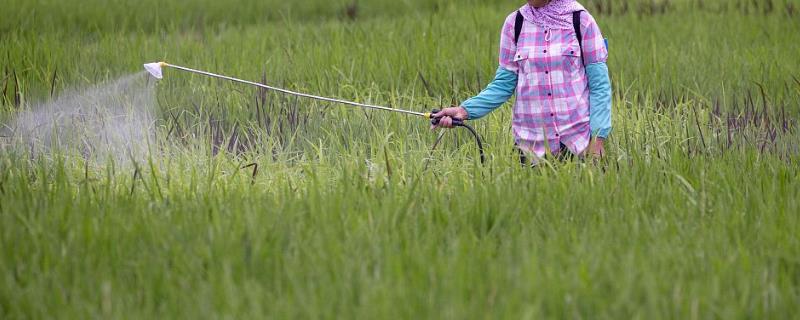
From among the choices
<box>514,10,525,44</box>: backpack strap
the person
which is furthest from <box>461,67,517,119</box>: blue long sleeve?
<box>514,10,525,44</box>: backpack strap

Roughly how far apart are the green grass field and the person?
0.13 metres

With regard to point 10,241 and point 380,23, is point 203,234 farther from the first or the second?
point 380,23

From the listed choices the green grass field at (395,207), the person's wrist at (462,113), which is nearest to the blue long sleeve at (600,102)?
the green grass field at (395,207)

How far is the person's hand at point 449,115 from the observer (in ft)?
12.2

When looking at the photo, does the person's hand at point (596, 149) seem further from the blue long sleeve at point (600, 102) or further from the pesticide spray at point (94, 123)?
the pesticide spray at point (94, 123)

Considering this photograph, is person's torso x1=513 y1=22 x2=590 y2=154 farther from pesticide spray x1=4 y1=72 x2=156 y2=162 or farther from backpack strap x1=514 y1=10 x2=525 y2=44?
pesticide spray x1=4 y1=72 x2=156 y2=162

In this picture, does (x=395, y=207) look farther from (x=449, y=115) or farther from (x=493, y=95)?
→ (x=493, y=95)

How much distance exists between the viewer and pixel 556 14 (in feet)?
12.1

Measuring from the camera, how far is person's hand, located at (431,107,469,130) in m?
3.71

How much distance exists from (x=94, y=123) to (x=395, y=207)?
87.7 inches

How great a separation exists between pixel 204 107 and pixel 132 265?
8.55 ft

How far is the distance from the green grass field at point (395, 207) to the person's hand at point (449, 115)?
18 centimetres

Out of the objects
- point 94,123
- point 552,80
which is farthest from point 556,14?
point 94,123

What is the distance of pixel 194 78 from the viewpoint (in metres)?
5.78
